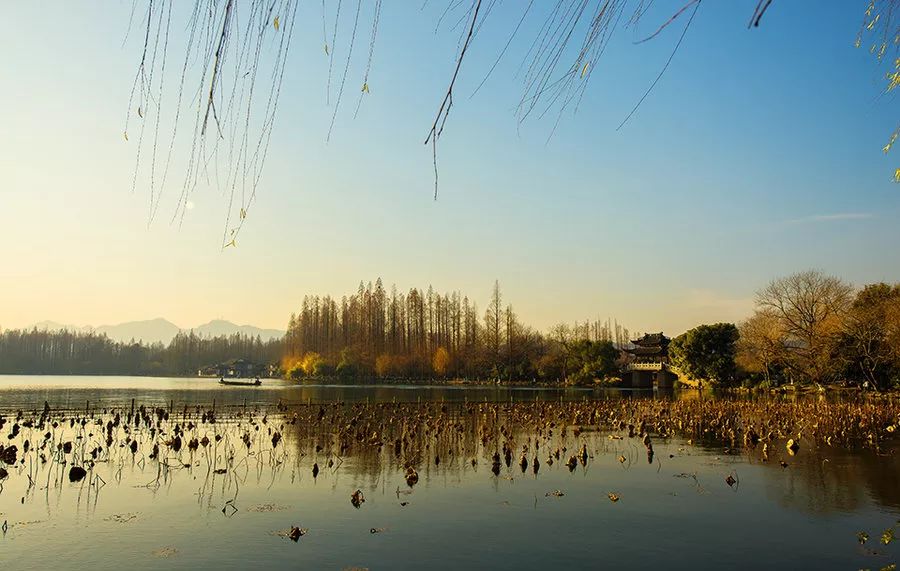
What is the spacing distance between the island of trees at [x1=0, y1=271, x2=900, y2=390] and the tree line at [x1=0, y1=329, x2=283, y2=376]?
0.31 meters

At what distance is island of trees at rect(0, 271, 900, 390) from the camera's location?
49375 millimetres

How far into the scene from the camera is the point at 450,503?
1288 centimetres

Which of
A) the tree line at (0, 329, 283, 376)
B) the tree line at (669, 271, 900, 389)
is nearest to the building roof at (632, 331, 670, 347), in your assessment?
the tree line at (669, 271, 900, 389)

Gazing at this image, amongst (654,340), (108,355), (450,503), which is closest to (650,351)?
(654,340)

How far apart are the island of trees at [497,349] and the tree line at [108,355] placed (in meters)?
0.31

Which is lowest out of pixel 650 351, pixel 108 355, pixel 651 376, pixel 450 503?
pixel 450 503

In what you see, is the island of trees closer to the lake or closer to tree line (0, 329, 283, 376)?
tree line (0, 329, 283, 376)

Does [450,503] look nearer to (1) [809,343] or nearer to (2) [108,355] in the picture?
(1) [809,343]

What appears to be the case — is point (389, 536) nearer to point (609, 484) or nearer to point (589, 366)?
point (609, 484)

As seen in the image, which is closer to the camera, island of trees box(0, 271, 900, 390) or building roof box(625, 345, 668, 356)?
island of trees box(0, 271, 900, 390)

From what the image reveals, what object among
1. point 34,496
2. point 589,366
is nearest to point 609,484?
point 34,496

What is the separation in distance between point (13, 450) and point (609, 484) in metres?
15.6

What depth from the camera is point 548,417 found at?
95.0ft

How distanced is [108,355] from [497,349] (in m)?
135
